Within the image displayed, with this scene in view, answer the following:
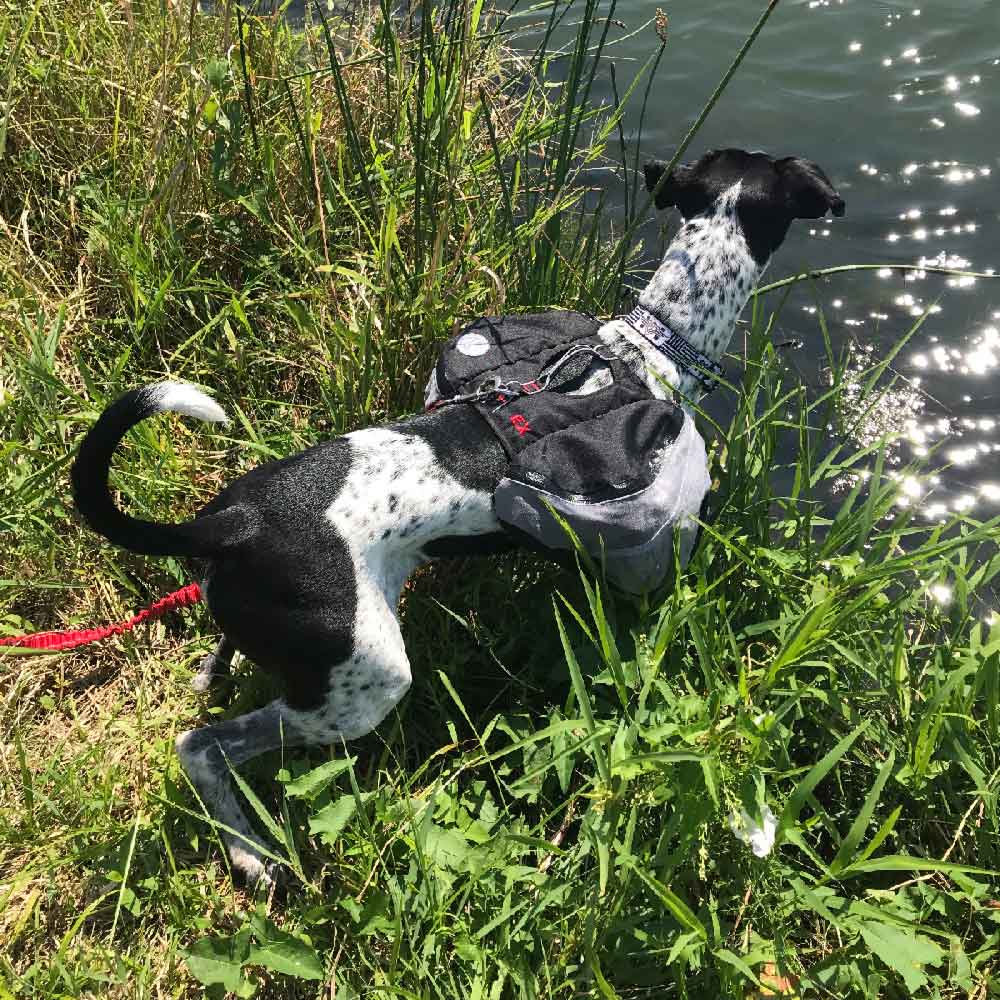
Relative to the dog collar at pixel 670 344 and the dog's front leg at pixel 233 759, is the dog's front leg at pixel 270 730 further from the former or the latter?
the dog collar at pixel 670 344

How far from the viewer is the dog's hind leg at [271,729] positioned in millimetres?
2355

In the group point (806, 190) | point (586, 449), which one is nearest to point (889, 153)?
point (806, 190)

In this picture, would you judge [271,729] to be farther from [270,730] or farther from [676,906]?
[676,906]

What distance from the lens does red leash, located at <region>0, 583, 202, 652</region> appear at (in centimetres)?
261

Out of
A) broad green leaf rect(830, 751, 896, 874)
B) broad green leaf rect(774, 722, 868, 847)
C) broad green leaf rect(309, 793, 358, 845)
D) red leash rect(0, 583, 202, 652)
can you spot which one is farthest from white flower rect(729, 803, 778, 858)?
red leash rect(0, 583, 202, 652)

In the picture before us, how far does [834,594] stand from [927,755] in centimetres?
47

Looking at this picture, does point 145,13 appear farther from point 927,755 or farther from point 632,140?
point 927,755

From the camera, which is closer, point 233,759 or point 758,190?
point 233,759

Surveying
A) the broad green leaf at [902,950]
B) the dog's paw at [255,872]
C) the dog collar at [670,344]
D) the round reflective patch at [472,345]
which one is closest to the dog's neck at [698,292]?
the dog collar at [670,344]

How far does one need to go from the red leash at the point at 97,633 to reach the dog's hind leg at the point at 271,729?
0.45 m

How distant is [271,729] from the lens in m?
2.42

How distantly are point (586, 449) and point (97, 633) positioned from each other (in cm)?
154

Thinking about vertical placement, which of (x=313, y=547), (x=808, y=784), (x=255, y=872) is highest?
(x=313, y=547)

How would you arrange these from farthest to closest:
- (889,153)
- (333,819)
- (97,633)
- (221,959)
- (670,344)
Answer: (889,153) → (670,344) → (97,633) → (333,819) → (221,959)
